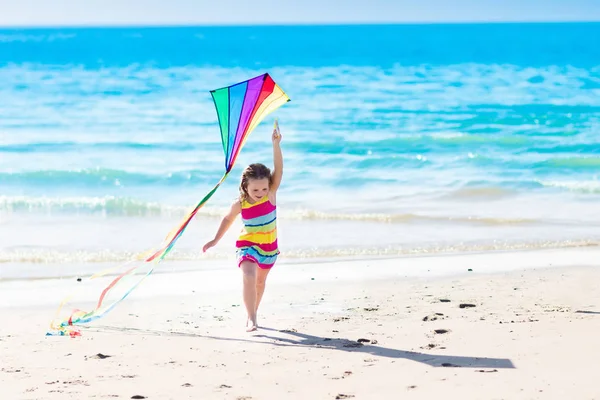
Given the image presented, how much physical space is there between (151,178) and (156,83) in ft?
60.1

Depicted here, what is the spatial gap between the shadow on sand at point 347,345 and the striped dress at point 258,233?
0.48 metres

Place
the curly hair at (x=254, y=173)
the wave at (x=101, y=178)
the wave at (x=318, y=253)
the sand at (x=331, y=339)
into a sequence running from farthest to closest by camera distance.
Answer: the wave at (x=101, y=178) < the wave at (x=318, y=253) < the curly hair at (x=254, y=173) < the sand at (x=331, y=339)

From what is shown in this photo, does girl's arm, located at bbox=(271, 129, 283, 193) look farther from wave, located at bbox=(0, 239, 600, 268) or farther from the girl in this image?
wave, located at bbox=(0, 239, 600, 268)

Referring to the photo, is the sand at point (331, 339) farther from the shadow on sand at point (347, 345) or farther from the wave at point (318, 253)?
the wave at point (318, 253)

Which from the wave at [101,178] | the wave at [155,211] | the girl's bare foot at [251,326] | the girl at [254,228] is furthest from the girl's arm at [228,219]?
the wave at [101,178]

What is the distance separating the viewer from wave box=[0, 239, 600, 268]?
27.6 ft

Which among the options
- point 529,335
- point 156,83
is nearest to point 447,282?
point 529,335

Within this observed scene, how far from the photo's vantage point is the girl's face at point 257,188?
5.29 m

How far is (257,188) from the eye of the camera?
530 centimetres

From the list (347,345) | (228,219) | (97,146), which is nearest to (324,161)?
(97,146)

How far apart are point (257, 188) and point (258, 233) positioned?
1.00ft

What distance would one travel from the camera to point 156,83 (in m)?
32.3

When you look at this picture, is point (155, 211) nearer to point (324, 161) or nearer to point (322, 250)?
point (322, 250)

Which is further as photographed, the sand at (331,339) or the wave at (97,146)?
the wave at (97,146)
